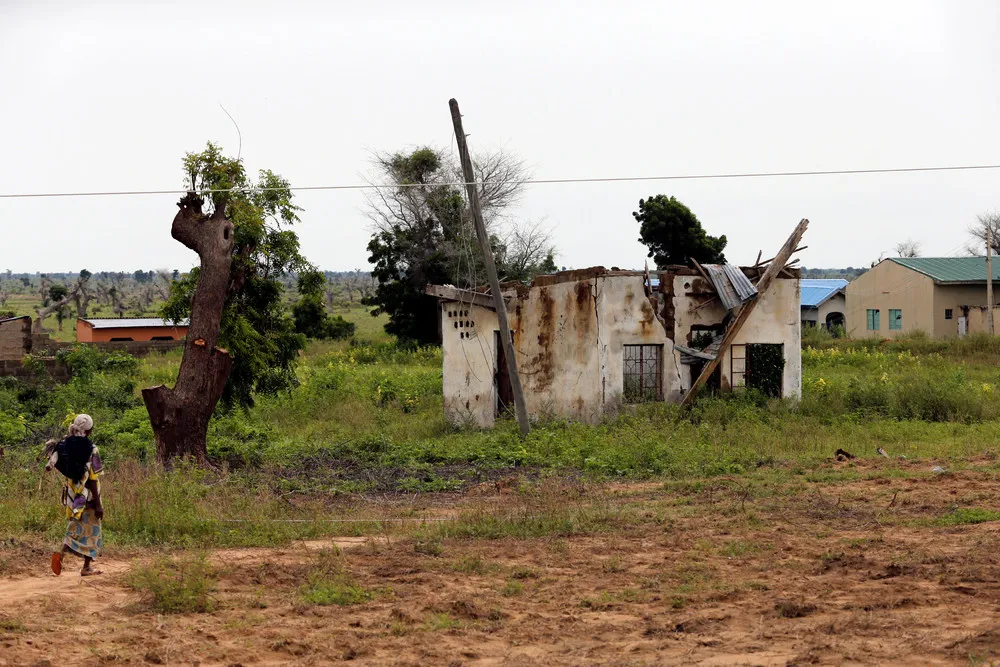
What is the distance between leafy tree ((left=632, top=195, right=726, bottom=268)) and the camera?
46688mm

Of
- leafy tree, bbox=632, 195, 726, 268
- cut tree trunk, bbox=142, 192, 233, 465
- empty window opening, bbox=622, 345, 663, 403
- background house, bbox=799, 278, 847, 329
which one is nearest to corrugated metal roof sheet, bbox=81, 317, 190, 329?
leafy tree, bbox=632, 195, 726, 268

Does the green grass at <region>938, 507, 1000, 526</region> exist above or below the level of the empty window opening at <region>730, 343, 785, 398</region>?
below

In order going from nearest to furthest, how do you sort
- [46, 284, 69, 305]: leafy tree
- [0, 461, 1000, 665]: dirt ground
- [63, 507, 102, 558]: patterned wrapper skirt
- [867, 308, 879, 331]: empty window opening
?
[0, 461, 1000, 665]: dirt ground → [63, 507, 102, 558]: patterned wrapper skirt → [867, 308, 879, 331]: empty window opening → [46, 284, 69, 305]: leafy tree

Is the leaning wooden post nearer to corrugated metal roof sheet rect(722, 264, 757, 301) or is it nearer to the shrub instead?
corrugated metal roof sheet rect(722, 264, 757, 301)

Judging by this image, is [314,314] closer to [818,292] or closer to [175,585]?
[175,585]

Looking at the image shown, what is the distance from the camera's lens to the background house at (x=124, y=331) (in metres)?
42.1

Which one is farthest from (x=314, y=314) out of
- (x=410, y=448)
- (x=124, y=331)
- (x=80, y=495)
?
(x=80, y=495)

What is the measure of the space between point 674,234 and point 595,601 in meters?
39.6

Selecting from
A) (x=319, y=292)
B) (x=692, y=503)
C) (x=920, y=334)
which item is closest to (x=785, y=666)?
(x=692, y=503)

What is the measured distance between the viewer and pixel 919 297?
4584 cm

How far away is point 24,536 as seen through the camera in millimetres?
10727

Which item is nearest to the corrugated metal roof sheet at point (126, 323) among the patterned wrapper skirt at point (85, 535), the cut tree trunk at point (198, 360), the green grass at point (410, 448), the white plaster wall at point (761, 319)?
the green grass at point (410, 448)

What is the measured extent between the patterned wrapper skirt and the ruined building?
11409 millimetres

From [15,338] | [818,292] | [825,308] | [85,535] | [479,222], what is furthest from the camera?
[818,292]
